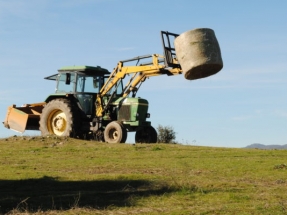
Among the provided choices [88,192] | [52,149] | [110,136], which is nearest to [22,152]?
[52,149]

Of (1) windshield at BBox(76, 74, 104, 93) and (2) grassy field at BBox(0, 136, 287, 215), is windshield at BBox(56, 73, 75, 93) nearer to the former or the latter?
(1) windshield at BBox(76, 74, 104, 93)

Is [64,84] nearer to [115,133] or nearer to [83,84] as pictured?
[83,84]

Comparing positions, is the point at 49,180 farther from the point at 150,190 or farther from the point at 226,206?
the point at 226,206

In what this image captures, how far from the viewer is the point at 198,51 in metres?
16.5

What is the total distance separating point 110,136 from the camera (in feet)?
84.1

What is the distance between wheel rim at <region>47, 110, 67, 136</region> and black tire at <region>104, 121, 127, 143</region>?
276cm

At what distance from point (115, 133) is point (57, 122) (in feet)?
11.3

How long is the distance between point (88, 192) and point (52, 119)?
16.4m

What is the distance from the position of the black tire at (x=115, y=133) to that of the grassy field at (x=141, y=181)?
333 centimetres

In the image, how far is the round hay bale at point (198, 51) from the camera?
16531 mm

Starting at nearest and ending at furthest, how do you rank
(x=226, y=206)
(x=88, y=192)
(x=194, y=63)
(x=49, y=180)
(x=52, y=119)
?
1. (x=226, y=206)
2. (x=88, y=192)
3. (x=49, y=180)
4. (x=194, y=63)
5. (x=52, y=119)

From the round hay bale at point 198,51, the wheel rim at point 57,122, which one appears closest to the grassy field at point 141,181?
the round hay bale at point 198,51

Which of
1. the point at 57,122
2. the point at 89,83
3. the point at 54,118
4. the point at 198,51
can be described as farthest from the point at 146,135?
the point at 198,51

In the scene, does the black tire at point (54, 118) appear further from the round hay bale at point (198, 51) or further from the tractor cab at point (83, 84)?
the round hay bale at point (198, 51)
